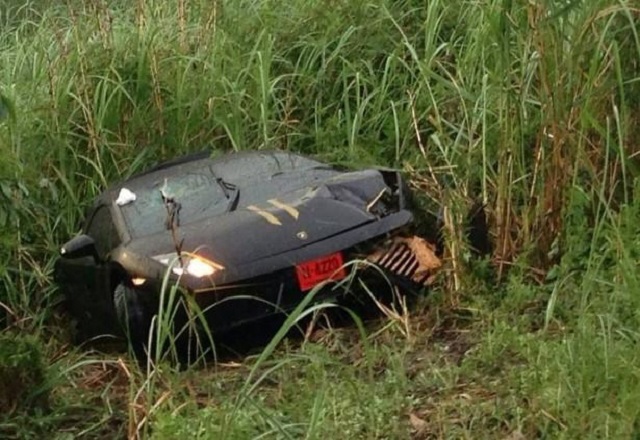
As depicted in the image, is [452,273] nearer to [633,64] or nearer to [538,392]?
[633,64]

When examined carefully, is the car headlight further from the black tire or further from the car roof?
the car roof

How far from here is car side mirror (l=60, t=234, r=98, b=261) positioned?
22.3 feet

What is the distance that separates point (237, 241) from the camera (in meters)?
5.97

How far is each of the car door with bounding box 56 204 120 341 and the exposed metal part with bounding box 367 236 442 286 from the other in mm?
1421

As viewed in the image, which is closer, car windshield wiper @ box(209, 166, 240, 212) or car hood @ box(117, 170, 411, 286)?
car hood @ box(117, 170, 411, 286)

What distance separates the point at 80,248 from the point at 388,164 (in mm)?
1922

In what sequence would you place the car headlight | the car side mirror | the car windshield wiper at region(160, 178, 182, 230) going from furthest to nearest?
the car side mirror
the car windshield wiper at region(160, 178, 182, 230)
the car headlight

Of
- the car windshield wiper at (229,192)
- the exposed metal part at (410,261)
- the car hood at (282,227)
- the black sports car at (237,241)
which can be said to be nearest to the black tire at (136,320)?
the black sports car at (237,241)

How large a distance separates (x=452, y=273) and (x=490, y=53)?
1.44 meters

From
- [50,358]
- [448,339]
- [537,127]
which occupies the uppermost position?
[537,127]

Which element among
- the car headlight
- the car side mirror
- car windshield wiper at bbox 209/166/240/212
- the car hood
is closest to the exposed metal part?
the car hood

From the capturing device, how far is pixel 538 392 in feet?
13.9

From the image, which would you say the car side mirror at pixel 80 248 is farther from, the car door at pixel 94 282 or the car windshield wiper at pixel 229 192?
the car windshield wiper at pixel 229 192

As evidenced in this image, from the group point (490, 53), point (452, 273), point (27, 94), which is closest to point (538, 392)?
point (452, 273)
